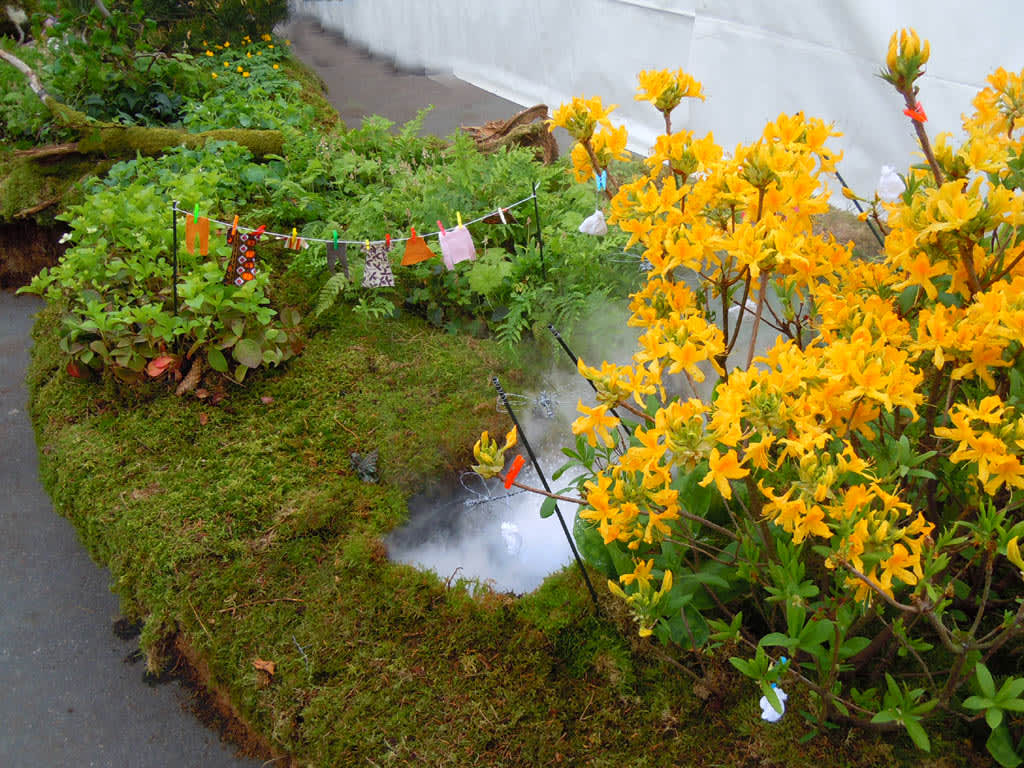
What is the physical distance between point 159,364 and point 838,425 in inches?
103

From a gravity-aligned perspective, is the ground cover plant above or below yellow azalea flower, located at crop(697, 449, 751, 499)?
below

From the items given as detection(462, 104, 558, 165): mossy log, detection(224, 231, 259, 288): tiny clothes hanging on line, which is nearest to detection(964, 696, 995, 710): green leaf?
detection(224, 231, 259, 288): tiny clothes hanging on line

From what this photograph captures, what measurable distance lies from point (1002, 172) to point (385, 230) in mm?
2515

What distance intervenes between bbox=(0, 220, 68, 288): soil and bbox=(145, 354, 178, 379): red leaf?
2.30 metres

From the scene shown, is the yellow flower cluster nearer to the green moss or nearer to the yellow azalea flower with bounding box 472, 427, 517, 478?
the yellow azalea flower with bounding box 472, 427, 517, 478

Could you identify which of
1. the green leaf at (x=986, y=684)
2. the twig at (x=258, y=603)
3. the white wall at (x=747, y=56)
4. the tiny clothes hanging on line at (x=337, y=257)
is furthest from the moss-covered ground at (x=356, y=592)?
the white wall at (x=747, y=56)

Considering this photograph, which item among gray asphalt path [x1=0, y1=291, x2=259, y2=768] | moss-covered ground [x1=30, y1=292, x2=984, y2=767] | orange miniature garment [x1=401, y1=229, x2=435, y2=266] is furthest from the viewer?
orange miniature garment [x1=401, y1=229, x2=435, y2=266]

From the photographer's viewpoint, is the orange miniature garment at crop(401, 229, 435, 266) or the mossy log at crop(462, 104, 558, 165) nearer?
the orange miniature garment at crop(401, 229, 435, 266)

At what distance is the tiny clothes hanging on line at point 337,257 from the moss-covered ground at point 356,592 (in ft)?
0.76

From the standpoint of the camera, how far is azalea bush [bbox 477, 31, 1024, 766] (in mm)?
1200

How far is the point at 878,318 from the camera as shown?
4.68 ft

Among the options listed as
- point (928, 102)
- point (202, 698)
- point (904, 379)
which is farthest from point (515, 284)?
point (928, 102)

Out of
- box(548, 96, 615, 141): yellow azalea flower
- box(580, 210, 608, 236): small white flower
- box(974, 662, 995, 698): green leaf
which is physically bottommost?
box(974, 662, 995, 698): green leaf

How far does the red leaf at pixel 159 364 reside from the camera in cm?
304
